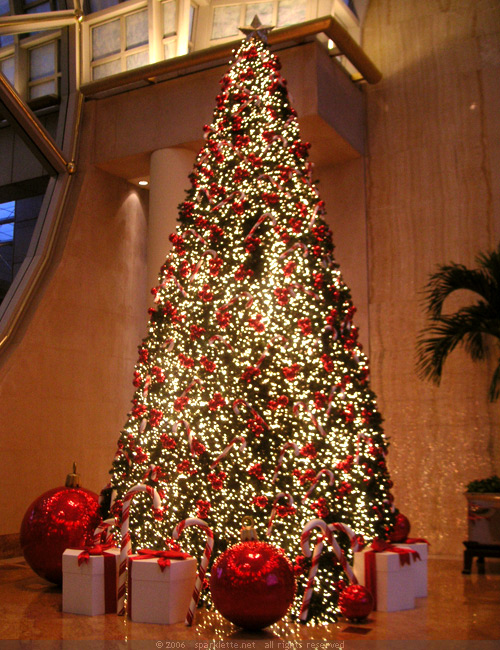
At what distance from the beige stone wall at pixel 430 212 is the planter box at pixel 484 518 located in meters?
1.26

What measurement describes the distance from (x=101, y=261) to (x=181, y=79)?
9.00ft

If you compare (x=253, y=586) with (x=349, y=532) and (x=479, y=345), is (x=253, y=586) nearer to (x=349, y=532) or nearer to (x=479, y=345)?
(x=349, y=532)

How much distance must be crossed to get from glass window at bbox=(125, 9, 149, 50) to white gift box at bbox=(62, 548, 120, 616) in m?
7.30

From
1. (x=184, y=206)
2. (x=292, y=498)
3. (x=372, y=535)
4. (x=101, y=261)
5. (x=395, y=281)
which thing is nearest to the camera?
(x=292, y=498)

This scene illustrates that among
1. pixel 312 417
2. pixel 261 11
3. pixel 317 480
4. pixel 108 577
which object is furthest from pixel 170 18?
pixel 108 577

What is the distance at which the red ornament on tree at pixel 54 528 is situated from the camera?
19.3ft

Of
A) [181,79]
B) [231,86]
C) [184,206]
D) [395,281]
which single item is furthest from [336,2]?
[184,206]

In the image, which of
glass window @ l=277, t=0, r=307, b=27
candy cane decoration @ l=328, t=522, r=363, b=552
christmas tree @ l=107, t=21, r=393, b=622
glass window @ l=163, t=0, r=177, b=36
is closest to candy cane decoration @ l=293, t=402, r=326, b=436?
christmas tree @ l=107, t=21, r=393, b=622

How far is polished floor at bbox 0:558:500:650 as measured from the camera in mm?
4102

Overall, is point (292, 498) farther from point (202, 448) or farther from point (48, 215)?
point (48, 215)

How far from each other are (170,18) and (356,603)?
26.0 feet

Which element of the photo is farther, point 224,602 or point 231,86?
point 231,86

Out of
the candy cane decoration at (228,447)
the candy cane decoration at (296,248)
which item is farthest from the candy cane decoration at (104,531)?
the candy cane decoration at (296,248)

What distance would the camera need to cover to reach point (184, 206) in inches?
219
